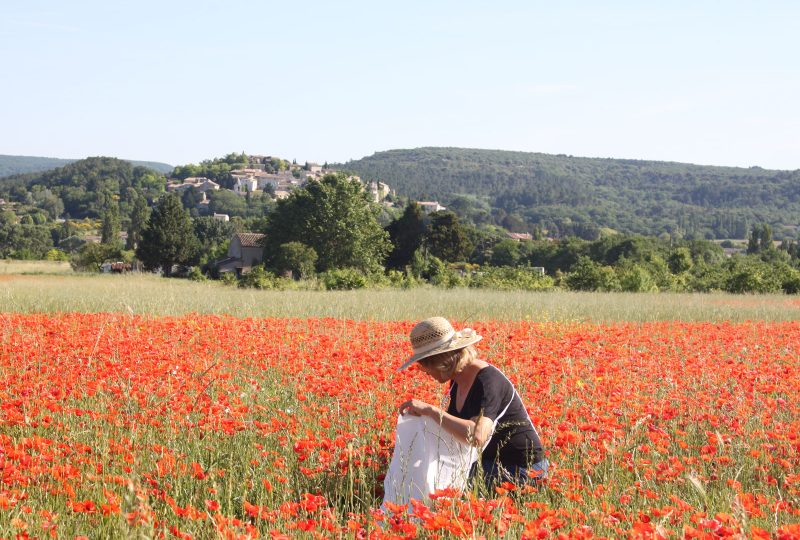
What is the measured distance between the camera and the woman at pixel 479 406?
410 centimetres

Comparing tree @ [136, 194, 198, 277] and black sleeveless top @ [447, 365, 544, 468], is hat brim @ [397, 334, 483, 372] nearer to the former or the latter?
black sleeveless top @ [447, 365, 544, 468]

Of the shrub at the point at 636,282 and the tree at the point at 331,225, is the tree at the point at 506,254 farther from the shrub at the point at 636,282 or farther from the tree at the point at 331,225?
the shrub at the point at 636,282

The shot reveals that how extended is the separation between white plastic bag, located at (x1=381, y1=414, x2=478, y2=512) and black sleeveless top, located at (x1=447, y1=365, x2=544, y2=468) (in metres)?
0.25

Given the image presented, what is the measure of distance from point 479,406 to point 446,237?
2509 inches

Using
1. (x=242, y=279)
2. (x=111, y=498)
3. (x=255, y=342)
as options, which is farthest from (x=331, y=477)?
(x=242, y=279)

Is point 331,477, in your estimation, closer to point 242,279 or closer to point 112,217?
point 242,279

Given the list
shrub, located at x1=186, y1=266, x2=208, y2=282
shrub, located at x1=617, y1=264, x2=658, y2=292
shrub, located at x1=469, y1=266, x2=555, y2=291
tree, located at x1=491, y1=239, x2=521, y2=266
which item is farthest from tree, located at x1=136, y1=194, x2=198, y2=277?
shrub, located at x1=617, y1=264, x2=658, y2=292

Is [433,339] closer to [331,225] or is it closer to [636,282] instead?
[636,282]

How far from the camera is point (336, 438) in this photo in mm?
4414

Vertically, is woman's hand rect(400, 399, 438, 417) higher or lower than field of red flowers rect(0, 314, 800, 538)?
higher

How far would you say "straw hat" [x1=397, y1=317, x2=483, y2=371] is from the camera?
425cm

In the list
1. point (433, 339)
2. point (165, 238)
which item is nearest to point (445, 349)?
point (433, 339)

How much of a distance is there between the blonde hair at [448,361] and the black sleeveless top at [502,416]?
0.12 metres

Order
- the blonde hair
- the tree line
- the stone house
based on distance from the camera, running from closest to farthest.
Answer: the blonde hair
the tree line
the stone house
